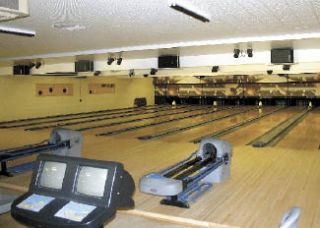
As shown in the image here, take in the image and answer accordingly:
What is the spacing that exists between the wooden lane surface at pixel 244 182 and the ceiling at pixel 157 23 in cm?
180

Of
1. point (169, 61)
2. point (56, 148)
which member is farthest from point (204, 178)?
point (169, 61)

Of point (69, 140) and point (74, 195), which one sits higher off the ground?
point (74, 195)

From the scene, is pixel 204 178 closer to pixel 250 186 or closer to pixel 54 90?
pixel 250 186

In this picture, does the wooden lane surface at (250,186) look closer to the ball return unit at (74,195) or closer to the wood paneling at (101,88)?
the ball return unit at (74,195)

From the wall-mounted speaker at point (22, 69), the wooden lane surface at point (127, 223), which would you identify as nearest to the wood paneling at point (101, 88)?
the wall-mounted speaker at point (22, 69)

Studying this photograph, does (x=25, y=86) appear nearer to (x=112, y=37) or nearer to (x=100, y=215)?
(x=112, y=37)

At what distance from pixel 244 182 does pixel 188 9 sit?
246cm

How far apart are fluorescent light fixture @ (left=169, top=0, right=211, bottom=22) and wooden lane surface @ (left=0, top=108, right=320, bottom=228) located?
5.89 feet

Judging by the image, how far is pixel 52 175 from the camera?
1.68 meters

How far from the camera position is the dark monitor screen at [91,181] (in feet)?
5.08

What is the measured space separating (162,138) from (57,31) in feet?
13.8

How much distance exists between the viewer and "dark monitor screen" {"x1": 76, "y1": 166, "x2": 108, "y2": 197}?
1.55 meters

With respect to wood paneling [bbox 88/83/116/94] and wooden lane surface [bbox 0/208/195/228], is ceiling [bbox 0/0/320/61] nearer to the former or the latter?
wooden lane surface [bbox 0/208/195/228]

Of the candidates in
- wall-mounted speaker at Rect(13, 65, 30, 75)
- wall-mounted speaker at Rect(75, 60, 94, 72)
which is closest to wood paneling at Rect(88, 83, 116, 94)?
wall-mounted speaker at Rect(13, 65, 30, 75)
